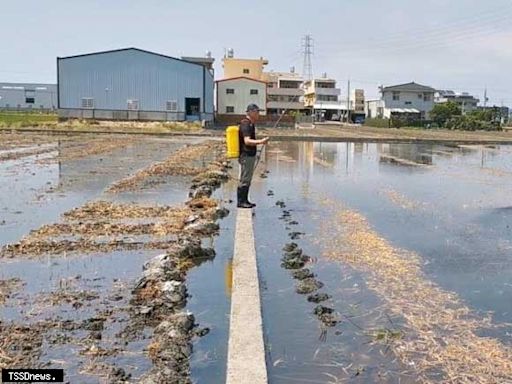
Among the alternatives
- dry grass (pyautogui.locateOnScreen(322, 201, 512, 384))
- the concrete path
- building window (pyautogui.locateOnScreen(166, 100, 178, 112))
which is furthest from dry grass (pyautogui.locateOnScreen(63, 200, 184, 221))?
building window (pyautogui.locateOnScreen(166, 100, 178, 112))

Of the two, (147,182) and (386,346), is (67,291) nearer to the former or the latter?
(386,346)

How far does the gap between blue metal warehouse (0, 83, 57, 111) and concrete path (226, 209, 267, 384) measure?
106 meters

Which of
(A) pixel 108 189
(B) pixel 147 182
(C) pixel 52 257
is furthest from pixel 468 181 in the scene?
(C) pixel 52 257

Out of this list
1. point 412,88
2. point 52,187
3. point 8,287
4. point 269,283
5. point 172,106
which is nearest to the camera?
point 8,287

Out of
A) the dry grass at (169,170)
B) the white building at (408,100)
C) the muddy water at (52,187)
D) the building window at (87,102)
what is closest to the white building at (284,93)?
the white building at (408,100)

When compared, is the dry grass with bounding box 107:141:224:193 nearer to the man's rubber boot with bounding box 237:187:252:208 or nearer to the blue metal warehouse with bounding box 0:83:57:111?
the man's rubber boot with bounding box 237:187:252:208

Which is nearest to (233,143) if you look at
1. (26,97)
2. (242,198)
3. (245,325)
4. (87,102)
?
(242,198)

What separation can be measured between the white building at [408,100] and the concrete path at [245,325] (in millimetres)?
79947

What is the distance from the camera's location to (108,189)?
11844mm

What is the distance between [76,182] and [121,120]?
112 ft

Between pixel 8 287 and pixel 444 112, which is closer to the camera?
pixel 8 287

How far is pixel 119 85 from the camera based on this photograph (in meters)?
46.8

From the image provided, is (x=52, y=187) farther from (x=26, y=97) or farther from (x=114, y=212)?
(x=26, y=97)

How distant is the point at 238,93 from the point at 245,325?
5779 centimetres
